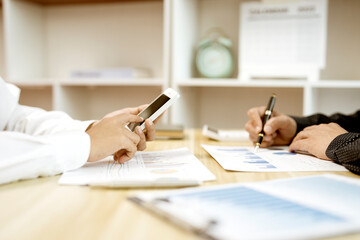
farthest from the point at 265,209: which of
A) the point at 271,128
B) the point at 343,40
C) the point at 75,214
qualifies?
the point at 343,40

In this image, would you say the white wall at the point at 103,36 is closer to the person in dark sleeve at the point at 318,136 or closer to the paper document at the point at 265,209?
the person in dark sleeve at the point at 318,136

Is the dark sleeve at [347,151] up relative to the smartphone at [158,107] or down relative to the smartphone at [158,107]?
down

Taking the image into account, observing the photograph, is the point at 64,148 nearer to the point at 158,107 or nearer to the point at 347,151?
the point at 158,107

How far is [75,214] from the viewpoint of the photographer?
46 cm

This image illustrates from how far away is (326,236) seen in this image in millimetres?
374

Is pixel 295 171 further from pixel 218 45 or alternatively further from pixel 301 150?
→ pixel 218 45

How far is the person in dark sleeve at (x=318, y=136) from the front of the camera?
→ 73cm

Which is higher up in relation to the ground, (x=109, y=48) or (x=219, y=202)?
(x=109, y=48)

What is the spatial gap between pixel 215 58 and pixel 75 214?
1.56m

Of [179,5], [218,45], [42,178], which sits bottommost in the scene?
[42,178]

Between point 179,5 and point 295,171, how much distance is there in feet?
4.38

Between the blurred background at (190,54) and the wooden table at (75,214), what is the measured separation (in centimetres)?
126

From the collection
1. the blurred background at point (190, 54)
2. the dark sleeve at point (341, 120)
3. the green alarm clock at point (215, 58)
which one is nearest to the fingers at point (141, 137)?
the dark sleeve at point (341, 120)

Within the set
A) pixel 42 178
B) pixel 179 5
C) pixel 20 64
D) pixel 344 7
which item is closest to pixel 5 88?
pixel 42 178
